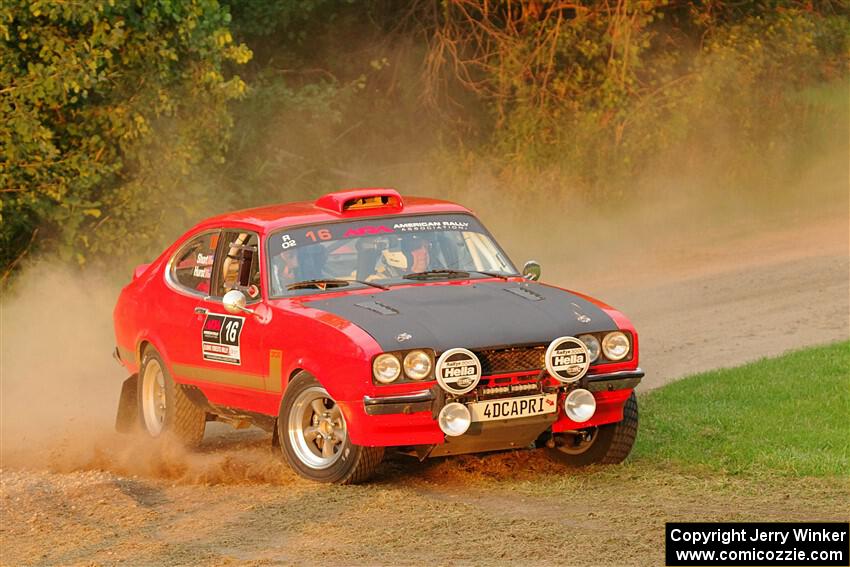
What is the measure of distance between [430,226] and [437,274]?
1.62ft

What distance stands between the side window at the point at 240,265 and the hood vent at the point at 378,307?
951 millimetres

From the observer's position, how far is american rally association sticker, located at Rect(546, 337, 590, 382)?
8.62 meters

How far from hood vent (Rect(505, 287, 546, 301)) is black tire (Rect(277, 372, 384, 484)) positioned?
132 cm

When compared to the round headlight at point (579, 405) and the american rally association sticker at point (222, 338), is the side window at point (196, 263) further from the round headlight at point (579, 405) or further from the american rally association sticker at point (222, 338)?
the round headlight at point (579, 405)

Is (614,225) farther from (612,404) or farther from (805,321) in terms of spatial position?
(612,404)

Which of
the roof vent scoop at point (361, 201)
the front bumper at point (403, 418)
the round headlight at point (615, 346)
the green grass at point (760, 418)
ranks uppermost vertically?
the roof vent scoop at point (361, 201)

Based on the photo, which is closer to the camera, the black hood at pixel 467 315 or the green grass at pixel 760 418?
the black hood at pixel 467 315

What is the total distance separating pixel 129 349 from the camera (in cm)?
1148

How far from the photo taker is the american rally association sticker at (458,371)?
8383 millimetres

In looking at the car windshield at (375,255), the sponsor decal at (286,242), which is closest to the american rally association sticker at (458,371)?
the car windshield at (375,255)

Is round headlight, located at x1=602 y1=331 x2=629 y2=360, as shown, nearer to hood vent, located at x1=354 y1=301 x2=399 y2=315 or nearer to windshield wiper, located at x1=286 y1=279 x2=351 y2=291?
hood vent, located at x1=354 y1=301 x2=399 y2=315

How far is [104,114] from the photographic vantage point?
18594 millimetres

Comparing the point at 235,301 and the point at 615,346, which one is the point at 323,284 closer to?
the point at 235,301

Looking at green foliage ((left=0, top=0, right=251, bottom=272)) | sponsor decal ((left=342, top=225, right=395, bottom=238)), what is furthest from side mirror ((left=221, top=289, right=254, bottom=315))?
green foliage ((left=0, top=0, right=251, bottom=272))
